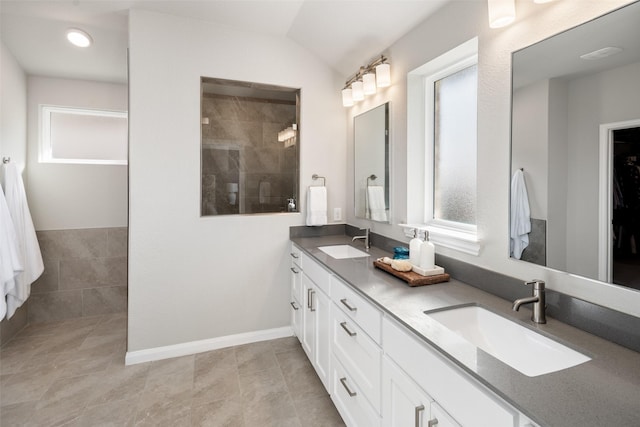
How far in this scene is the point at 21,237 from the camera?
2633 mm

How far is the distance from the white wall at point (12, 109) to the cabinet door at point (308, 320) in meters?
2.58

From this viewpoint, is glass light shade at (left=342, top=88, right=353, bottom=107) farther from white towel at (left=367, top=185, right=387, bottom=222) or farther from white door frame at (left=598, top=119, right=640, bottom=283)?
white door frame at (left=598, top=119, right=640, bottom=283)

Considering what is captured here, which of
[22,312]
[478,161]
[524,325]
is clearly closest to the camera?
[524,325]

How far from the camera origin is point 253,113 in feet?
8.91

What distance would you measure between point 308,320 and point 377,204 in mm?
995

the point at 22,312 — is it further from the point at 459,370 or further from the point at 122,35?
the point at 459,370

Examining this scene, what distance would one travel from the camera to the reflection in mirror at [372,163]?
7.64 ft

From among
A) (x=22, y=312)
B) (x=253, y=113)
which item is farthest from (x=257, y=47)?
(x=22, y=312)

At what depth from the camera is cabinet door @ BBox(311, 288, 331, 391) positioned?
6.13 ft

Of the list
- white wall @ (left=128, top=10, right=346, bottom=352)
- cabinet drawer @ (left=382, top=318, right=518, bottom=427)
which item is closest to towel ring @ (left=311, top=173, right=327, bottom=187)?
white wall @ (left=128, top=10, right=346, bottom=352)

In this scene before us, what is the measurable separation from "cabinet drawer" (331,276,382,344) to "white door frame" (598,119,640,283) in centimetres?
77

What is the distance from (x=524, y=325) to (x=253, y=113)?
2401 millimetres

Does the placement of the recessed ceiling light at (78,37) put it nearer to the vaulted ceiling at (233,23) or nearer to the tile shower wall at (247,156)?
the vaulted ceiling at (233,23)

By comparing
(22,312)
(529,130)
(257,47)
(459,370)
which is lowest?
(22,312)
